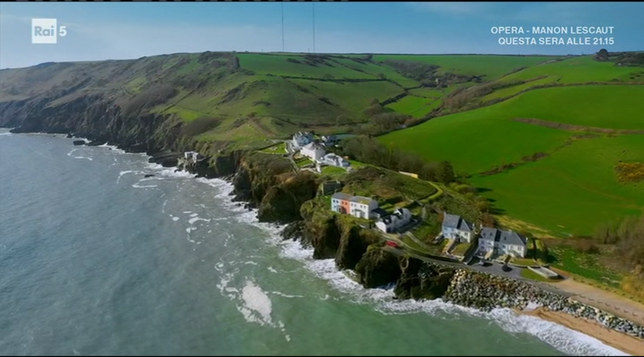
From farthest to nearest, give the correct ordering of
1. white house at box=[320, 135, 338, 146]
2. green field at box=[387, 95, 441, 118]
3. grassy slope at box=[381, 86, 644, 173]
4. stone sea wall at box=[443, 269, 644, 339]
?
green field at box=[387, 95, 441, 118], white house at box=[320, 135, 338, 146], grassy slope at box=[381, 86, 644, 173], stone sea wall at box=[443, 269, 644, 339]

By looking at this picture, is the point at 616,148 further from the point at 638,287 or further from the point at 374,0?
the point at 374,0

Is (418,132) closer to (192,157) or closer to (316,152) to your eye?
(316,152)

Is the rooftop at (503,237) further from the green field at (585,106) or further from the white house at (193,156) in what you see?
the white house at (193,156)

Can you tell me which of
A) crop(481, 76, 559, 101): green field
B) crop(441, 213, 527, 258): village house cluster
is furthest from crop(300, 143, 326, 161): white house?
crop(481, 76, 559, 101): green field

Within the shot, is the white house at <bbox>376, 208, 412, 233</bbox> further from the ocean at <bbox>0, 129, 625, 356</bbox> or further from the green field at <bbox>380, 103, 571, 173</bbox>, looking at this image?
the green field at <bbox>380, 103, 571, 173</bbox>

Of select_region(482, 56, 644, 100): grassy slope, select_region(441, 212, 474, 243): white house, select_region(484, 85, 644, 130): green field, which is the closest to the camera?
select_region(441, 212, 474, 243): white house

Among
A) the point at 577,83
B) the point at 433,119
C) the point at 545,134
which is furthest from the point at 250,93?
the point at 577,83

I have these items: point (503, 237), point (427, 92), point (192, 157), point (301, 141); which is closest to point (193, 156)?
point (192, 157)

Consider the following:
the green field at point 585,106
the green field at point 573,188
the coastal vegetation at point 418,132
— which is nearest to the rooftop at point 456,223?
the coastal vegetation at point 418,132
